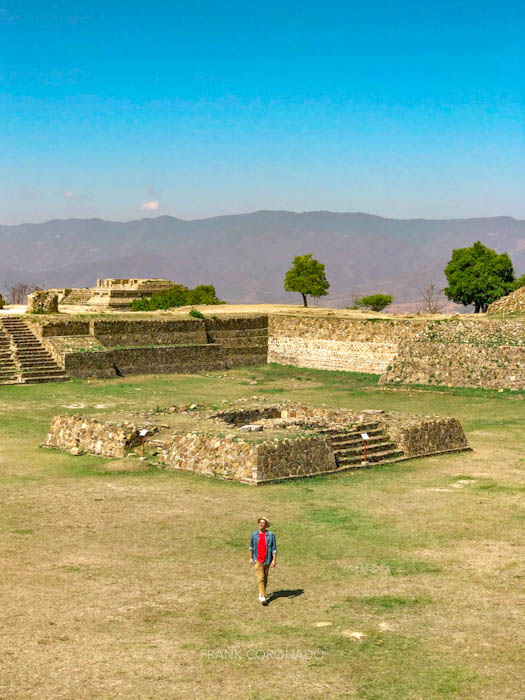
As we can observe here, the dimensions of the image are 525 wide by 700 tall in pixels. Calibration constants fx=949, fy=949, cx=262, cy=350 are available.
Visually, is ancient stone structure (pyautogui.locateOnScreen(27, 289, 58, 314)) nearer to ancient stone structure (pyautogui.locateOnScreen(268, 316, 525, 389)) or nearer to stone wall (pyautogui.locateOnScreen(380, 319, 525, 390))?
ancient stone structure (pyautogui.locateOnScreen(268, 316, 525, 389))

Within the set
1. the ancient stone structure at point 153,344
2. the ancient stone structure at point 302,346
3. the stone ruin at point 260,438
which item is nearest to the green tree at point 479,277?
the ancient stone structure at point 302,346

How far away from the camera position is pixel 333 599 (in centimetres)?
1535

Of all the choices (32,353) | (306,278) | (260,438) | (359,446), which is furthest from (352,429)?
(306,278)

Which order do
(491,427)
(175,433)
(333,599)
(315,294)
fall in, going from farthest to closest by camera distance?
(315,294), (491,427), (175,433), (333,599)

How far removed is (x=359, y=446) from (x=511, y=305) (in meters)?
32.1

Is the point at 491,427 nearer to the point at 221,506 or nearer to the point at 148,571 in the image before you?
the point at 221,506

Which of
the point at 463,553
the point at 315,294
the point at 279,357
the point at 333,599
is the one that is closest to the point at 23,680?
the point at 333,599

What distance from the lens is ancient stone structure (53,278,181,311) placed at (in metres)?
88.6

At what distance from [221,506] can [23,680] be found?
388 inches

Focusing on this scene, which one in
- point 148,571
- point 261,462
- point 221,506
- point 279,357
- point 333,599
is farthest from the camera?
point 279,357

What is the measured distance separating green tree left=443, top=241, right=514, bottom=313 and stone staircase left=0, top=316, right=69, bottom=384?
118 feet

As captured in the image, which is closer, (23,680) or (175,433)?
(23,680)

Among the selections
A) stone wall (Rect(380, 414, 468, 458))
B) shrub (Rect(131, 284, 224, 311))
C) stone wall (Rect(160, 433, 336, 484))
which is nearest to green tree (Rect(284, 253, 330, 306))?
A: shrub (Rect(131, 284, 224, 311))

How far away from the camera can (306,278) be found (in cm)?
7944
